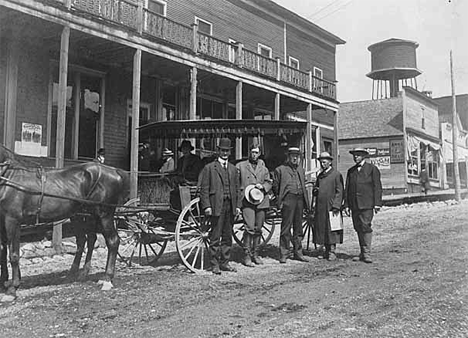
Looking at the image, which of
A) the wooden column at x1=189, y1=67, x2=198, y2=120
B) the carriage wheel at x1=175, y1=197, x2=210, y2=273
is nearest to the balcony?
the wooden column at x1=189, y1=67, x2=198, y2=120

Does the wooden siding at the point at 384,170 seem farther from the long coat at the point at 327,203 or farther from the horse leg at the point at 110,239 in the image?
the horse leg at the point at 110,239

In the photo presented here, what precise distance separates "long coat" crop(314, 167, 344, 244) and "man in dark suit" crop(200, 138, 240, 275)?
1889 mm

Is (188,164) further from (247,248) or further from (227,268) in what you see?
(227,268)

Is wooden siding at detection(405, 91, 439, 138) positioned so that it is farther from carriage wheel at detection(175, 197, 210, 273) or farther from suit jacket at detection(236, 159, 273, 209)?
carriage wheel at detection(175, 197, 210, 273)

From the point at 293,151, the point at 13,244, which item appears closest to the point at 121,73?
the point at 293,151

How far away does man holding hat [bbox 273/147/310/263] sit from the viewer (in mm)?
9164

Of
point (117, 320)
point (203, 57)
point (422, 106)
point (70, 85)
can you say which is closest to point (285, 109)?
point (203, 57)

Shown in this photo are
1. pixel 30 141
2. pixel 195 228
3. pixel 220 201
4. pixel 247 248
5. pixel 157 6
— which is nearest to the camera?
pixel 220 201

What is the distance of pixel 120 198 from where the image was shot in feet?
25.6

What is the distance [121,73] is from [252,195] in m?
8.69

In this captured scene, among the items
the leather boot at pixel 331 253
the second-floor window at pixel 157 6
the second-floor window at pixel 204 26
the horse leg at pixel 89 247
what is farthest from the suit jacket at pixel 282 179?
the second-floor window at pixel 204 26

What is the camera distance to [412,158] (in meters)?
33.2

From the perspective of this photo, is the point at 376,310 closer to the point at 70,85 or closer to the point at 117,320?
the point at 117,320

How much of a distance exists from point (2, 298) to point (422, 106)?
3405cm
